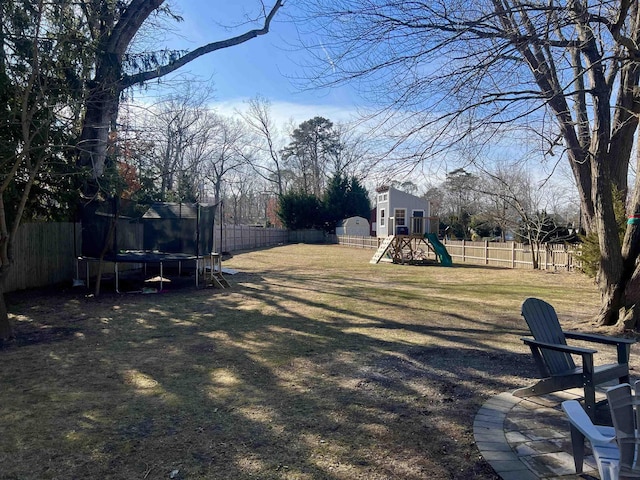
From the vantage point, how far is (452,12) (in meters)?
4.73

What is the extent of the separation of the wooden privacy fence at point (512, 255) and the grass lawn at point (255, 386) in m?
8.26

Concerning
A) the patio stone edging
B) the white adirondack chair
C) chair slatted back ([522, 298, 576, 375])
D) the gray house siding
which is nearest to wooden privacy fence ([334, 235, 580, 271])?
the gray house siding

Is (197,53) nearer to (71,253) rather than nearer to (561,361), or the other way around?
(71,253)

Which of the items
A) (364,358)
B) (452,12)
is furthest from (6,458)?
(452,12)

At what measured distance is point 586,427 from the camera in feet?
6.25

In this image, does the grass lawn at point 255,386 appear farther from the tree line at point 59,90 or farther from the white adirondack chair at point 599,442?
the tree line at point 59,90

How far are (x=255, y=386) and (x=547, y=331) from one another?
105 inches

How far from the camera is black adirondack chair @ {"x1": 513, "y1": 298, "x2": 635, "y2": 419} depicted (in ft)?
10.0

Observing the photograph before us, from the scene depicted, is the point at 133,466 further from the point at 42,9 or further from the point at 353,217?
the point at 353,217

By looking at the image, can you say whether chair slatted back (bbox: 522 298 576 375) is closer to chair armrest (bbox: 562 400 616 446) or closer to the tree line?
chair armrest (bbox: 562 400 616 446)

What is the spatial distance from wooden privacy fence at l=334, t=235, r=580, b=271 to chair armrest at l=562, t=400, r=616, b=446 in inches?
454

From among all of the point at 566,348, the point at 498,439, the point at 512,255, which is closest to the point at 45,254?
the point at 498,439

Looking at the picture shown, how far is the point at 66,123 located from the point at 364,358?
21.1 ft

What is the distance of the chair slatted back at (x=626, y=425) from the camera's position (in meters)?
1.88
